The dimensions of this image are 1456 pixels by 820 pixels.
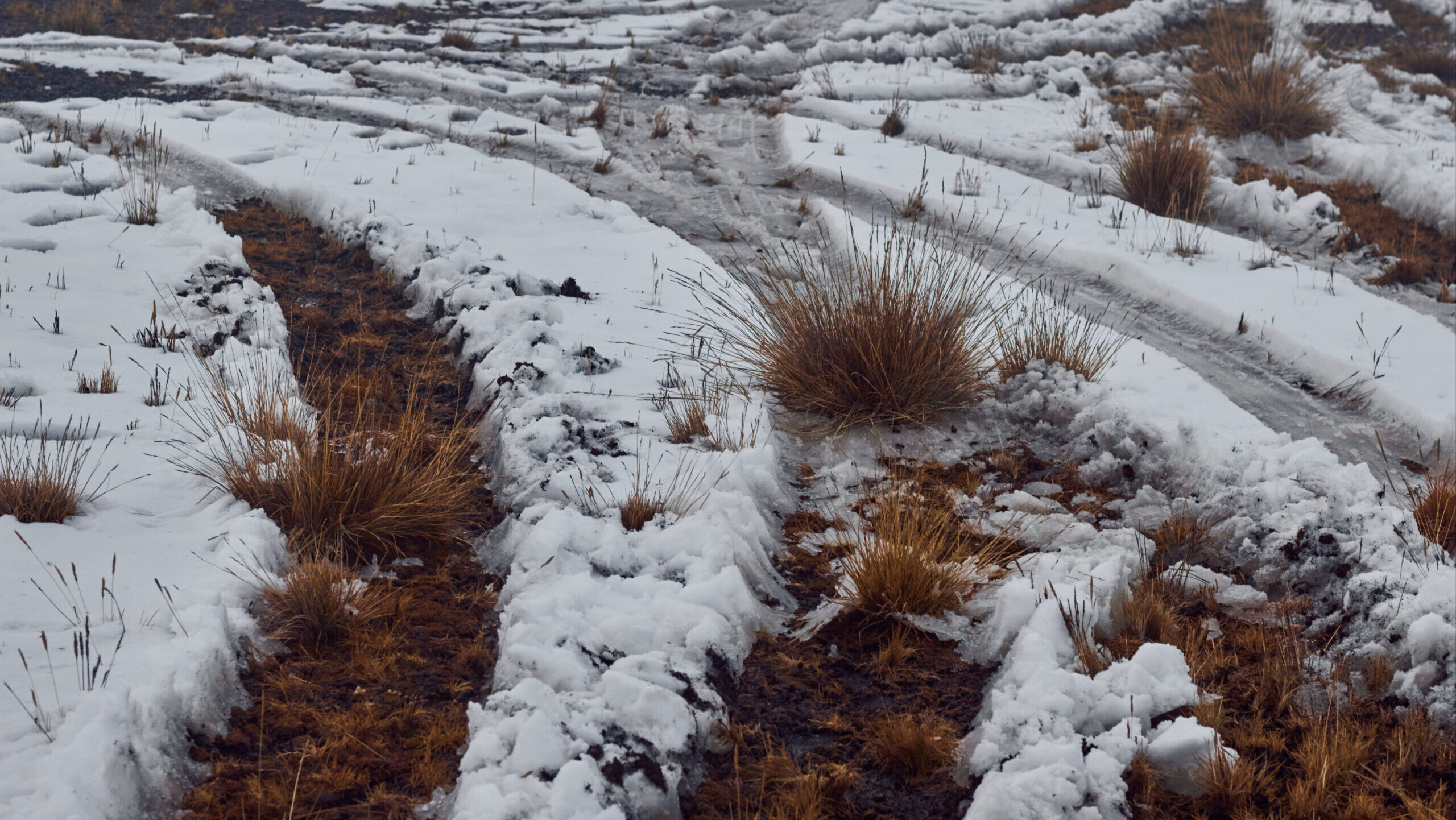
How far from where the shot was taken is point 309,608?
2701 millimetres

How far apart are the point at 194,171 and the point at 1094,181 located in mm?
7488

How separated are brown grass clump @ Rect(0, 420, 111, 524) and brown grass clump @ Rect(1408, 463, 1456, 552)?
456 cm

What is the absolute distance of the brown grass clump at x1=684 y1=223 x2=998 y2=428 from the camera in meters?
4.09

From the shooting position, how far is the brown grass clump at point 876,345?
4.09m

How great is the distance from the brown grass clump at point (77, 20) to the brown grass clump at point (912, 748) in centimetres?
1476

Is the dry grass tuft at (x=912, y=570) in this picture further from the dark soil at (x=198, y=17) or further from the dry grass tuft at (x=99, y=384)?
the dark soil at (x=198, y=17)

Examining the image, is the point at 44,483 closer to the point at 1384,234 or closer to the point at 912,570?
the point at 912,570

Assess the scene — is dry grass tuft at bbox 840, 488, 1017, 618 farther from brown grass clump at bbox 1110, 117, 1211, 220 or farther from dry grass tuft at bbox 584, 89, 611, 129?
dry grass tuft at bbox 584, 89, 611, 129

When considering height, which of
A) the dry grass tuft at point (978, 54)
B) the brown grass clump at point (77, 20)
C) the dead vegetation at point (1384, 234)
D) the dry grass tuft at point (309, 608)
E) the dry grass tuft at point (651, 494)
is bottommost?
the dry grass tuft at point (309, 608)

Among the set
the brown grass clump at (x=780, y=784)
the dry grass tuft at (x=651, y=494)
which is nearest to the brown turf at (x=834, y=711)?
the brown grass clump at (x=780, y=784)

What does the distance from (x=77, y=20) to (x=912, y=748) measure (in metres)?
15.1

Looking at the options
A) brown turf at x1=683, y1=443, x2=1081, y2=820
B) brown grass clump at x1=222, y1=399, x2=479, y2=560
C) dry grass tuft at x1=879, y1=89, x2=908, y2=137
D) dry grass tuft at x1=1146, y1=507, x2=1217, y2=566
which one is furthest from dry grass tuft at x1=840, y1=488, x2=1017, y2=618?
dry grass tuft at x1=879, y1=89, x2=908, y2=137

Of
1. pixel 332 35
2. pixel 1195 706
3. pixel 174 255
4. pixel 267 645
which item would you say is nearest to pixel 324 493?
pixel 267 645

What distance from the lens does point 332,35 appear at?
13008 mm
